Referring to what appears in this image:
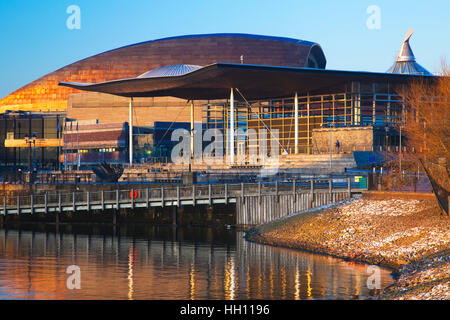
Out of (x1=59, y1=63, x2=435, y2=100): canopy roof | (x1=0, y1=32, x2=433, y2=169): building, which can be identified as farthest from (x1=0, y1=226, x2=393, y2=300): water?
(x1=59, y1=63, x2=435, y2=100): canopy roof

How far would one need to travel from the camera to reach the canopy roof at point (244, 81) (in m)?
78.0

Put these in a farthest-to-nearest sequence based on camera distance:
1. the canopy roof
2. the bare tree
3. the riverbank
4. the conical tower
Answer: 1. the conical tower
2. the canopy roof
3. the bare tree
4. the riverbank

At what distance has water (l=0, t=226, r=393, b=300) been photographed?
27469 mm

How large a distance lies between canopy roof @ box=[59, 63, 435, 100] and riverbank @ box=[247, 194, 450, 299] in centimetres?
3291

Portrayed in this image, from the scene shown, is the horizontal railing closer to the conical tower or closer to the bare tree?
the bare tree

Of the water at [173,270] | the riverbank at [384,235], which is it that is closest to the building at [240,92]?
the riverbank at [384,235]

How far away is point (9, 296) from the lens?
27.1m

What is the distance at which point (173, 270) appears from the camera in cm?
3428

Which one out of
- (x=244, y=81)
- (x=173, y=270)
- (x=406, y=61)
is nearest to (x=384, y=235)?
(x=173, y=270)

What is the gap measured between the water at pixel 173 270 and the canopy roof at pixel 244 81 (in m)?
30.6

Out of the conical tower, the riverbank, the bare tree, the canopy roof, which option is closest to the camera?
the riverbank

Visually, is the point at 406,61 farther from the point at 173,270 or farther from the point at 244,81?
the point at 173,270

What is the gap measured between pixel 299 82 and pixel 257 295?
58.7 meters
